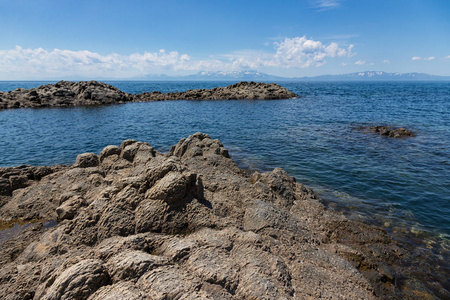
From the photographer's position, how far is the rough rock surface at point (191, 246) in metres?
6.53

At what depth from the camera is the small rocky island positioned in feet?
230

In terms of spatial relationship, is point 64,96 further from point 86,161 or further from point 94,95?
point 86,161

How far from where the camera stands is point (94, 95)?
256 feet

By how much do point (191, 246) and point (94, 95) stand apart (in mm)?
84053

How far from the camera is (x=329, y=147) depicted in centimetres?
2878

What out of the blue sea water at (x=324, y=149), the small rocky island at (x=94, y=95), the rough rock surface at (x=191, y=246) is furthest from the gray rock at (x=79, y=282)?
the small rocky island at (x=94, y=95)

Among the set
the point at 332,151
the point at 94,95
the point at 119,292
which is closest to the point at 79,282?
the point at 119,292

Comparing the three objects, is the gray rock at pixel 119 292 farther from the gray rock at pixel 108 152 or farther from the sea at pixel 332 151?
the gray rock at pixel 108 152

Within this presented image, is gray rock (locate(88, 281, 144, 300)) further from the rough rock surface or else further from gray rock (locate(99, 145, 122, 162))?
gray rock (locate(99, 145, 122, 162))

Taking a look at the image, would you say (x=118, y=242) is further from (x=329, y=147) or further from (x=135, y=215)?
(x=329, y=147)

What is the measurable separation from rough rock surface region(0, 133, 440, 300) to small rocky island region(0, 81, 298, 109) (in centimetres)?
7133

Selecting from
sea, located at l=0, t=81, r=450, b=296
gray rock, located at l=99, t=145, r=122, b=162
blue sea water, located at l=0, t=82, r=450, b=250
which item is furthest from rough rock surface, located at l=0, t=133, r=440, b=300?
gray rock, located at l=99, t=145, r=122, b=162

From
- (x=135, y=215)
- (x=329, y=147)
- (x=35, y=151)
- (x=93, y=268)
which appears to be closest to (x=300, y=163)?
(x=329, y=147)

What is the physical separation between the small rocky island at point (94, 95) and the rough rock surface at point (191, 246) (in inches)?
2808
